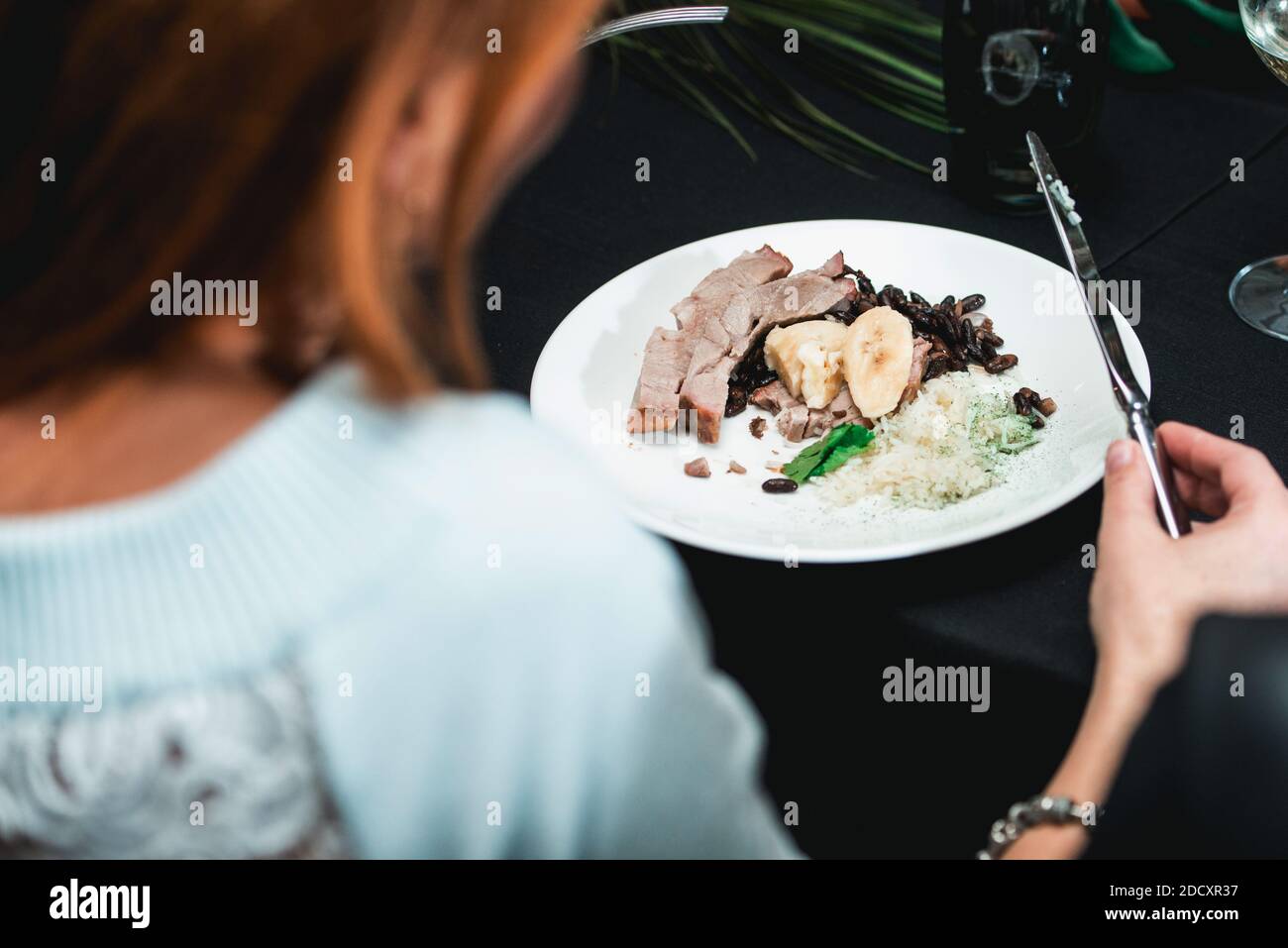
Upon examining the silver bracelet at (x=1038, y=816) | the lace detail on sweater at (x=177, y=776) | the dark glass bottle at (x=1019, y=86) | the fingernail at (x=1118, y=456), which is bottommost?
the silver bracelet at (x=1038, y=816)

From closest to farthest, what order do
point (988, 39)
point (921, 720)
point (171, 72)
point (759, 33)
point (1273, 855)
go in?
point (171, 72), point (1273, 855), point (921, 720), point (988, 39), point (759, 33)

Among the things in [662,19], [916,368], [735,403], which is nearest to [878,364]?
[916,368]

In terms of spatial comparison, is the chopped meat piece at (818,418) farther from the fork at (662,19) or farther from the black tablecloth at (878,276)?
the fork at (662,19)

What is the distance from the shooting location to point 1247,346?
1186 millimetres

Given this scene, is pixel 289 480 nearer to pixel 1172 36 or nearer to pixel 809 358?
pixel 809 358

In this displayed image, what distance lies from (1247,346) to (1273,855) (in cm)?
56

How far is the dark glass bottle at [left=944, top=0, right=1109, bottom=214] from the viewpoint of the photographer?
1314 mm

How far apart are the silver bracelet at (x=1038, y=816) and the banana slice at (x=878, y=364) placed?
433mm

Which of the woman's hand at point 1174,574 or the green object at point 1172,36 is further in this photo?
the green object at point 1172,36

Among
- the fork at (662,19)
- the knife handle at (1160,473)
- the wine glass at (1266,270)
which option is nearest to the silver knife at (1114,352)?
the knife handle at (1160,473)

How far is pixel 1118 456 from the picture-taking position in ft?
2.94

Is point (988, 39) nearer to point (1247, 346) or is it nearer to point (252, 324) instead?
point (1247, 346)

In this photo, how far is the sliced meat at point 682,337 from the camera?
1163 mm

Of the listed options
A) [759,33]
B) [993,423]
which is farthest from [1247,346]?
[759,33]
